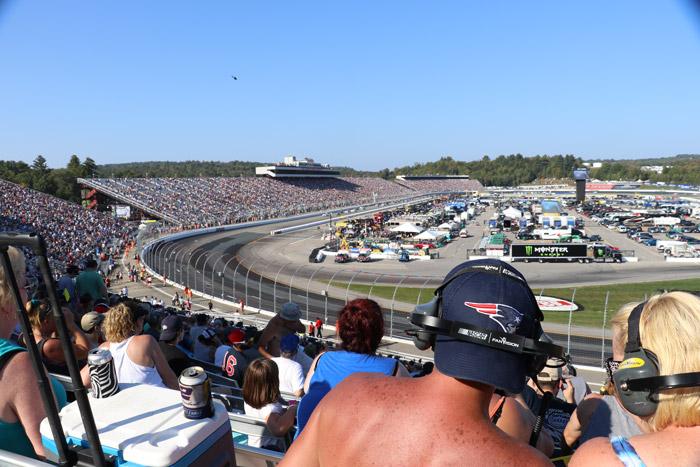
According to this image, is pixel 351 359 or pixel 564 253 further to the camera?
pixel 564 253

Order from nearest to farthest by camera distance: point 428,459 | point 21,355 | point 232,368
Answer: point 428,459, point 21,355, point 232,368

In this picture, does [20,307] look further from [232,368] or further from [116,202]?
[116,202]

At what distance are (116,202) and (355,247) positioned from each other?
33.8 m

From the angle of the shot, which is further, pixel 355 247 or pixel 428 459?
pixel 355 247

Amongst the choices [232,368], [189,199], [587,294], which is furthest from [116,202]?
[232,368]

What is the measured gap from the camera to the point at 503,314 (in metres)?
1.27

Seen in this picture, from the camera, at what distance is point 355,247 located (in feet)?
142

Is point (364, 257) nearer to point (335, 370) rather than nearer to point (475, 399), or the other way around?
point (335, 370)

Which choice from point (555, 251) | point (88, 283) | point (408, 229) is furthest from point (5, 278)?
point (408, 229)

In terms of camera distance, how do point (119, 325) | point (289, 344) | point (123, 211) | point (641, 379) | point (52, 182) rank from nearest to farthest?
point (641, 379) → point (119, 325) → point (289, 344) → point (123, 211) → point (52, 182)

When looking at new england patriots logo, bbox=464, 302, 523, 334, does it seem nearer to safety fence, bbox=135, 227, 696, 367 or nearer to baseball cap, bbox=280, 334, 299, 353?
baseball cap, bbox=280, 334, 299, 353

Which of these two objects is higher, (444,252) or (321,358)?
(321,358)

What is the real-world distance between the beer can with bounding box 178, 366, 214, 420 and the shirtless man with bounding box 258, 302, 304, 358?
147 inches

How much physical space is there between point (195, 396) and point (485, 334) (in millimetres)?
1189
